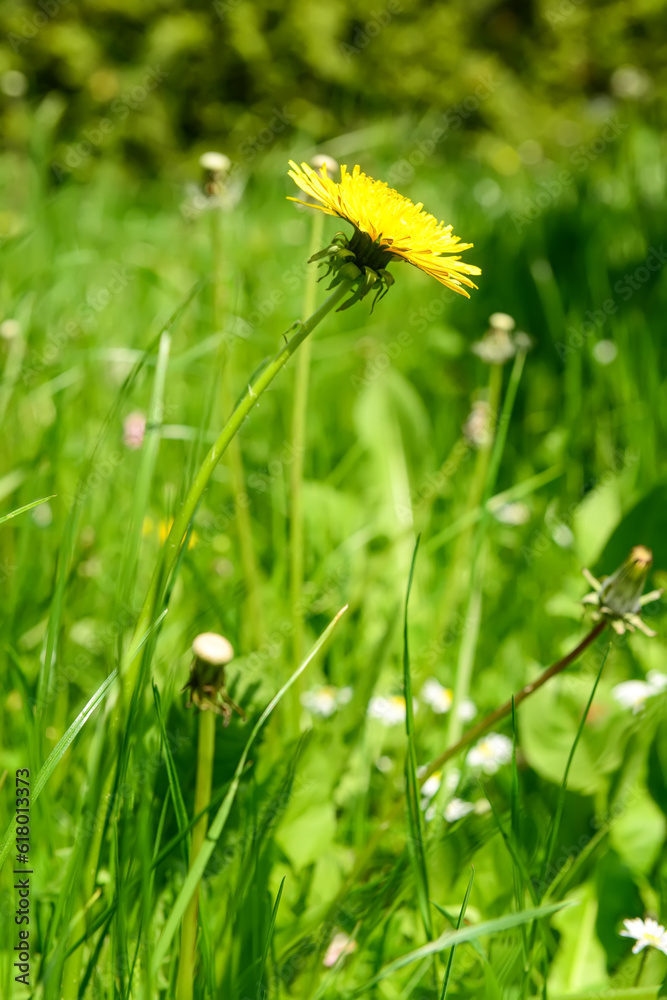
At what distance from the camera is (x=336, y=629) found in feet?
3.31

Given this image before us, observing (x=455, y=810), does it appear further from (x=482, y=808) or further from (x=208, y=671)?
(x=208, y=671)

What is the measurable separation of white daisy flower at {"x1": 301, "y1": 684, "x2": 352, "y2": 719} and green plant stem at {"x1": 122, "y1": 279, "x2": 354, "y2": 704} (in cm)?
43

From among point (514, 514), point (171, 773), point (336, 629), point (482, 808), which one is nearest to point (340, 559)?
point (336, 629)

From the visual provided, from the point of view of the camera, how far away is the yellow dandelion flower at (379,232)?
19.7 inches

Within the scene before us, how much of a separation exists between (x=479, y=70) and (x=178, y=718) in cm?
424

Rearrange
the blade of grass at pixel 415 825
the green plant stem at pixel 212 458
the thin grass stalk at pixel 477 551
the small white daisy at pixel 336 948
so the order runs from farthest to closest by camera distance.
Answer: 1. the thin grass stalk at pixel 477 551
2. the small white daisy at pixel 336 948
3. the blade of grass at pixel 415 825
4. the green plant stem at pixel 212 458

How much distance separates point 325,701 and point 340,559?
289 millimetres

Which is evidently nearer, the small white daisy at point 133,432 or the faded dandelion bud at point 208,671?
the faded dandelion bud at point 208,671

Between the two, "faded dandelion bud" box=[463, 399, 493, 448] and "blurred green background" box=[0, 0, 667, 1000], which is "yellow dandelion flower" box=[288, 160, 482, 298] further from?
"faded dandelion bud" box=[463, 399, 493, 448]

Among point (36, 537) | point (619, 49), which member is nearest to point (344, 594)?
point (36, 537)

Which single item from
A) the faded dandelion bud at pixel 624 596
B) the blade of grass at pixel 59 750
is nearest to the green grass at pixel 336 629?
the blade of grass at pixel 59 750

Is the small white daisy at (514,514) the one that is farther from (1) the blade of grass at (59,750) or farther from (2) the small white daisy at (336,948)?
(1) the blade of grass at (59,750)

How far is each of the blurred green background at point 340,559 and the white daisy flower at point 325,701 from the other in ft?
0.07

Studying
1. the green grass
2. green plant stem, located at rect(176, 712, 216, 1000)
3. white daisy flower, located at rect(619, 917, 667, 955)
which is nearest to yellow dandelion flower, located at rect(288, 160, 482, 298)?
the green grass
